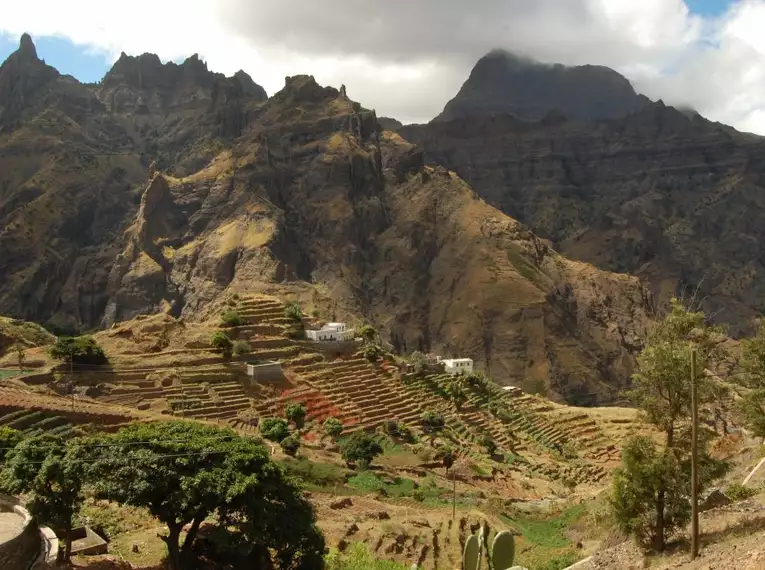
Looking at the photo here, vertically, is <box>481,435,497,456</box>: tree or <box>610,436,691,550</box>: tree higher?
<box>610,436,691,550</box>: tree

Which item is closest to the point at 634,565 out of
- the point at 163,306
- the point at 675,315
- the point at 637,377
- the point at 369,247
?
the point at 637,377

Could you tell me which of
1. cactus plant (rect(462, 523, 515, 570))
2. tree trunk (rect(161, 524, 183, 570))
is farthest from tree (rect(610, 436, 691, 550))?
tree trunk (rect(161, 524, 183, 570))

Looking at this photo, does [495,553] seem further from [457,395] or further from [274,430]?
[457,395]

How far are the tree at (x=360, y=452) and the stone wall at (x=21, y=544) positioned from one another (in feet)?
94.4

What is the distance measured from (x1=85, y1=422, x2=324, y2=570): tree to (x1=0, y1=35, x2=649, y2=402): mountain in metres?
85.0

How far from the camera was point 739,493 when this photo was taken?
82.8 ft

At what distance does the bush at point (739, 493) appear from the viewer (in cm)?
2509

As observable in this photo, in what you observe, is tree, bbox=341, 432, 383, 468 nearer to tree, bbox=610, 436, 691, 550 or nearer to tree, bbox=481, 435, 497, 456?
tree, bbox=481, 435, 497, 456

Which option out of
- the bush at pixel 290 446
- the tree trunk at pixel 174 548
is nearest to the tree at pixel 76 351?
the bush at pixel 290 446

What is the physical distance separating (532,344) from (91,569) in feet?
348

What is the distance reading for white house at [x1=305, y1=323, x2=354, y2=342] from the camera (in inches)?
2692

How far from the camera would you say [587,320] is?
134375mm

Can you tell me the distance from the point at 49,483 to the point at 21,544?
149 inches

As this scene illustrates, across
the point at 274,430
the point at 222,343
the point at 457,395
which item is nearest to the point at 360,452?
the point at 274,430
